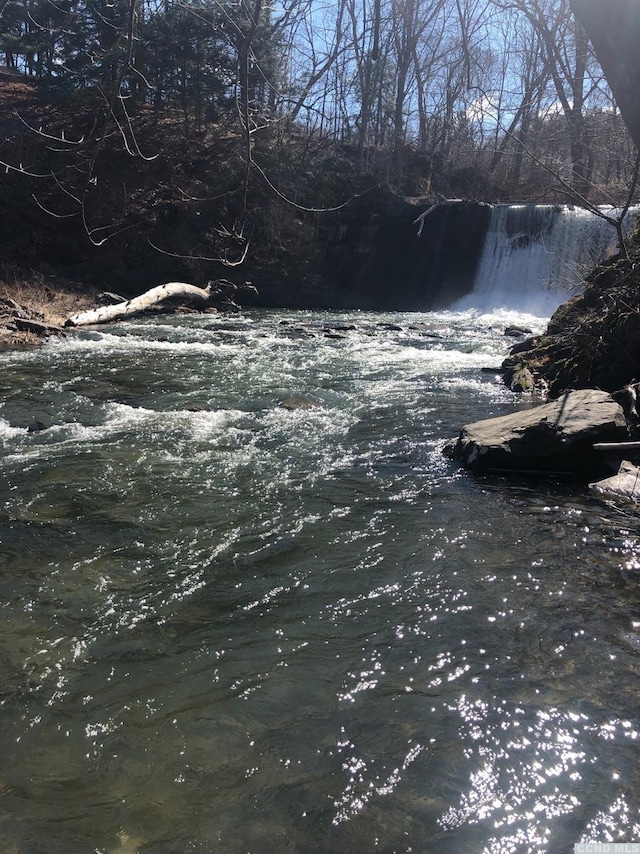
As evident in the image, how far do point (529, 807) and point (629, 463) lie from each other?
4.68 metres

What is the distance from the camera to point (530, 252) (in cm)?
2391

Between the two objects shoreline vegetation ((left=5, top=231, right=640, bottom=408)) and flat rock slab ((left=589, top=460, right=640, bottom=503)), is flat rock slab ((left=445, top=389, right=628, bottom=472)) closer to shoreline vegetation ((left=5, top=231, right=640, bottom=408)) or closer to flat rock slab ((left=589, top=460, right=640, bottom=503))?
flat rock slab ((left=589, top=460, right=640, bottom=503))

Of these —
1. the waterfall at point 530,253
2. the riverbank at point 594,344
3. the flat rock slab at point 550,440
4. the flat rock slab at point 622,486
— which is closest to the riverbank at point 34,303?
the riverbank at point 594,344

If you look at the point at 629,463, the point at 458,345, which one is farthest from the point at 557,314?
the point at 629,463

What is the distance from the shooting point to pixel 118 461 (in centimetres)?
674

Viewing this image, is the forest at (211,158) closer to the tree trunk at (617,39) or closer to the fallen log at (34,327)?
the fallen log at (34,327)

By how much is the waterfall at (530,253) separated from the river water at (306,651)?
17552 millimetres

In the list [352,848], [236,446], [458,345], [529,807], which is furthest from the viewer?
[458,345]

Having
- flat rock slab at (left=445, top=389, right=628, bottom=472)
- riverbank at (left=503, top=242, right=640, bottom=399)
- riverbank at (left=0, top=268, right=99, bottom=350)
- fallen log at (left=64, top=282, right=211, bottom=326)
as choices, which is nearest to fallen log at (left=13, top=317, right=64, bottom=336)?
riverbank at (left=0, top=268, right=99, bottom=350)

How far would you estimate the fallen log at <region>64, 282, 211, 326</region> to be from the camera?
17359 millimetres

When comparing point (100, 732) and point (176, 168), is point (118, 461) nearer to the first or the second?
point (100, 732)

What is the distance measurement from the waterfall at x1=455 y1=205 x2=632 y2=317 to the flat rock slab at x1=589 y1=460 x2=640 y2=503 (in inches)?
665

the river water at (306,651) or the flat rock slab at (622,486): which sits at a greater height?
the flat rock slab at (622,486)

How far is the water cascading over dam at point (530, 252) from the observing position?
Answer: 22.2 meters
